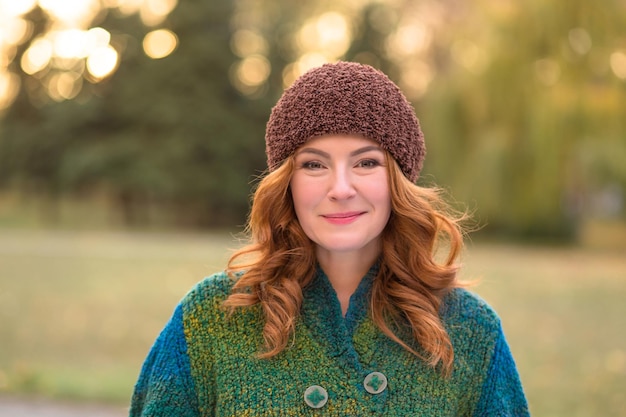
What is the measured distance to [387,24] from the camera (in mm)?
29016

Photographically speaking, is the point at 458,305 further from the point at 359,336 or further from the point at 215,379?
the point at 215,379

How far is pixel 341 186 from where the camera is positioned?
213cm

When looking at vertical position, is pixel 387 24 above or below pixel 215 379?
above

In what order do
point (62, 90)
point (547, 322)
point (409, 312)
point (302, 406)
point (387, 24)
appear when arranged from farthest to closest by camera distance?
1. point (62, 90)
2. point (387, 24)
3. point (547, 322)
4. point (409, 312)
5. point (302, 406)

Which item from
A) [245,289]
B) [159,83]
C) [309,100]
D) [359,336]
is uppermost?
[159,83]

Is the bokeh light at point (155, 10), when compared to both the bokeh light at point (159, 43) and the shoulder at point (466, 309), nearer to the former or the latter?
the bokeh light at point (159, 43)

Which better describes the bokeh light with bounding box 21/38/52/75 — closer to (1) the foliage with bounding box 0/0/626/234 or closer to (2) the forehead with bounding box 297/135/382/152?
(1) the foliage with bounding box 0/0/626/234

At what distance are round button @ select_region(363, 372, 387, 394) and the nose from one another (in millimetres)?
470

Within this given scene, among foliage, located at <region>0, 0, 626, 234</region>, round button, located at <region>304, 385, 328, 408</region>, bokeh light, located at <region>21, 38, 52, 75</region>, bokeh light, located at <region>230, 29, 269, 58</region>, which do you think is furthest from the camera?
bokeh light, located at <region>21, 38, 52, 75</region>

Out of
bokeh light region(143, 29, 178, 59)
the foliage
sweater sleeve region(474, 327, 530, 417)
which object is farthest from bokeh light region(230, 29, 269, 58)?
sweater sleeve region(474, 327, 530, 417)

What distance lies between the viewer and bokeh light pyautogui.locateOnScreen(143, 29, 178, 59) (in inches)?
1220

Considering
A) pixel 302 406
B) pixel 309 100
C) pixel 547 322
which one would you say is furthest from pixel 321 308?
pixel 547 322

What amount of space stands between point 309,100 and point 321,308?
57cm

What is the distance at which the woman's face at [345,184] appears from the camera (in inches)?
85.1
